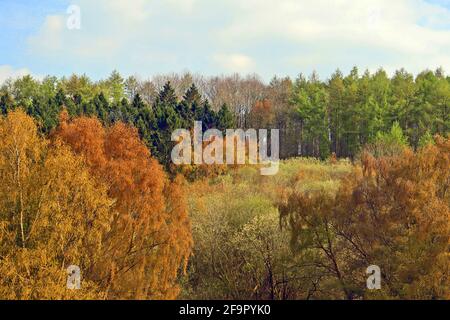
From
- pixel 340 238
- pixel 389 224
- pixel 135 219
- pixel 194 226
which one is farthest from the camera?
pixel 194 226

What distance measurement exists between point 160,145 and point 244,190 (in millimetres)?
17845

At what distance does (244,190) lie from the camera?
33.0 m

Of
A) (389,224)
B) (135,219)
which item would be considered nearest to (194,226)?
(135,219)

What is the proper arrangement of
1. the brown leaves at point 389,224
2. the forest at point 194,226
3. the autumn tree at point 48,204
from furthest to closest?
the brown leaves at point 389,224, the forest at point 194,226, the autumn tree at point 48,204

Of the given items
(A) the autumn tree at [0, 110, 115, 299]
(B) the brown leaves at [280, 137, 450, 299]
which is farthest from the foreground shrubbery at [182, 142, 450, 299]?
(A) the autumn tree at [0, 110, 115, 299]

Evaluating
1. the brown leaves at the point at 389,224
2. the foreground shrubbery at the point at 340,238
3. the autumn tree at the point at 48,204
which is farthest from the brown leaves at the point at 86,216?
the brown leaves at the point at 389,224

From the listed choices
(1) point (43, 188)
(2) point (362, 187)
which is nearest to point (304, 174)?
(2) point (362, 187)

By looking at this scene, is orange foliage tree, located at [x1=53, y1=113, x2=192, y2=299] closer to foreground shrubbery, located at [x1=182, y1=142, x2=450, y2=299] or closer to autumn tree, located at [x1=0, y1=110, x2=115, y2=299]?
autumn tree, located at [x1=0, y1=110, x2=115, y2=299]

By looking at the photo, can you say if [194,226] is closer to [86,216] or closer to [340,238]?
[340,238]

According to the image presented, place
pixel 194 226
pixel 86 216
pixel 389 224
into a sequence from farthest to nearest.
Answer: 1. pixel 194 226
2. pixel 389 224
3. pixel 86 216

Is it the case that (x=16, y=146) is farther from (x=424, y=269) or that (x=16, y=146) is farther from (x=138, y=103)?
(x=138, y=103)

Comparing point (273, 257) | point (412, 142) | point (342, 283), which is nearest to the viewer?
point (342, 283)

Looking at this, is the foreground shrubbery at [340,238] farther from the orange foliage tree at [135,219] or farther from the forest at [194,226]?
the orange foliage tree at [135,219]

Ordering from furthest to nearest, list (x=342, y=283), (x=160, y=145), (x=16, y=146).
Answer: (x=160, y=145) → (x=342, y=283) → (x=16, y=146)
